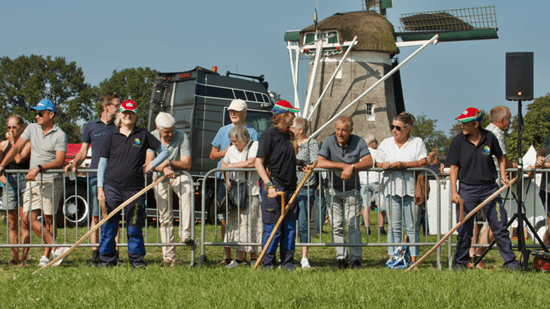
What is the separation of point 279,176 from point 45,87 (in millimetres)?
53601

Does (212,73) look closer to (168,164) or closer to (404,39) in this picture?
(168,164)

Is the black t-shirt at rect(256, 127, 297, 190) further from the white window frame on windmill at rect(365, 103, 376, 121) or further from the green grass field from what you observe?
the white window frame on windmill at rect(365, 103, 376, 121)

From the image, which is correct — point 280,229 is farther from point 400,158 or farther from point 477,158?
point 477,158

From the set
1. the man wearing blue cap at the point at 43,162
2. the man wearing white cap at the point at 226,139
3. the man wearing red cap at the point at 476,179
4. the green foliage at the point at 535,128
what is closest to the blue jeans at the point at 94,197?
the man wearing blue cap at the point at 43,162

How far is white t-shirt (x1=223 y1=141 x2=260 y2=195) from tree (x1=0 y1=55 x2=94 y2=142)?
46.1 meters

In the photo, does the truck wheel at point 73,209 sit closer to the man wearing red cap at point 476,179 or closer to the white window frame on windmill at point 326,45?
the man wearing red cap at point 476,179

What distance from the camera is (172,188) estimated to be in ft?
20.0

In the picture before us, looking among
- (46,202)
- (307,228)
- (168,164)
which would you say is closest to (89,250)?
(46,202)

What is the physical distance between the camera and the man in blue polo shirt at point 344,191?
237 inches

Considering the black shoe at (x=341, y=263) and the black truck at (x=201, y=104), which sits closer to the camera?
the black shoe at (x=341, y=263)

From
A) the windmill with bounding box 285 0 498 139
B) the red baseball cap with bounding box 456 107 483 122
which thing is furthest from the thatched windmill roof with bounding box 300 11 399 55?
the red baseball cap with bounding box 456 107 483 122

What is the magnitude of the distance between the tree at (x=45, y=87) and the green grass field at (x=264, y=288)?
47116mm

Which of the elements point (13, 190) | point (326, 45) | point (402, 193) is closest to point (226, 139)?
point (402, 193)

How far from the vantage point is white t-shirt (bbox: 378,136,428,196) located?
604cm
